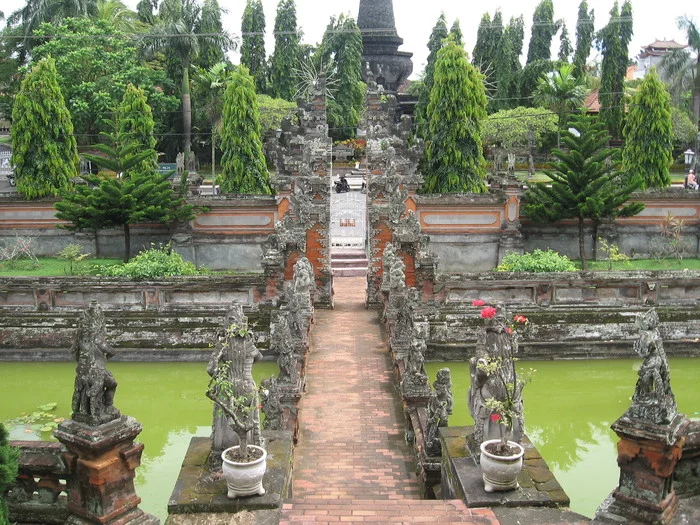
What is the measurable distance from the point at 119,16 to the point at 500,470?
48.3 metres

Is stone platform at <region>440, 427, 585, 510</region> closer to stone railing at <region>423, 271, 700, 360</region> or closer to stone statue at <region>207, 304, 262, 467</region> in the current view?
stone statue at <region>207, 304, 262, 467</region>

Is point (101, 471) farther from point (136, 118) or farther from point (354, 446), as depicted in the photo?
point (136, 118)

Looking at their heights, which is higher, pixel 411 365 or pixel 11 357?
pixel 411 365

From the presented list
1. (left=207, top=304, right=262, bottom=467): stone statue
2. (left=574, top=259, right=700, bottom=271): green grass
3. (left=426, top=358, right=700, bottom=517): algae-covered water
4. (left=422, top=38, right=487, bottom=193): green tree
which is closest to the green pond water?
(left=426, top=358, right=700, bottom=517): algae-covered water

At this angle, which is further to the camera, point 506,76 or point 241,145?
point 506,76

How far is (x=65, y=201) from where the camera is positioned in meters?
23.8

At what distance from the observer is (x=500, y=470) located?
676 cm

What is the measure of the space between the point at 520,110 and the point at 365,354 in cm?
3092

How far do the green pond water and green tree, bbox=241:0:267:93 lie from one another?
39777mm

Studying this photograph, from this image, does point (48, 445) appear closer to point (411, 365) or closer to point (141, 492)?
point (141, 492)

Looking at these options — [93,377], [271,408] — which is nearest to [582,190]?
[271,408]

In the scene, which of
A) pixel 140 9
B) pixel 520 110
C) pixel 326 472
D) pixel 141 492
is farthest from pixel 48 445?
pixel 140 9

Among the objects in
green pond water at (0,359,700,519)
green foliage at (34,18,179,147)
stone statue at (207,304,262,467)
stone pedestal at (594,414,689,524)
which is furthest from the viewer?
green foliage at (34,18,179,147)

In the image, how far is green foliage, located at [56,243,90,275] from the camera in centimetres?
Result: 2314
